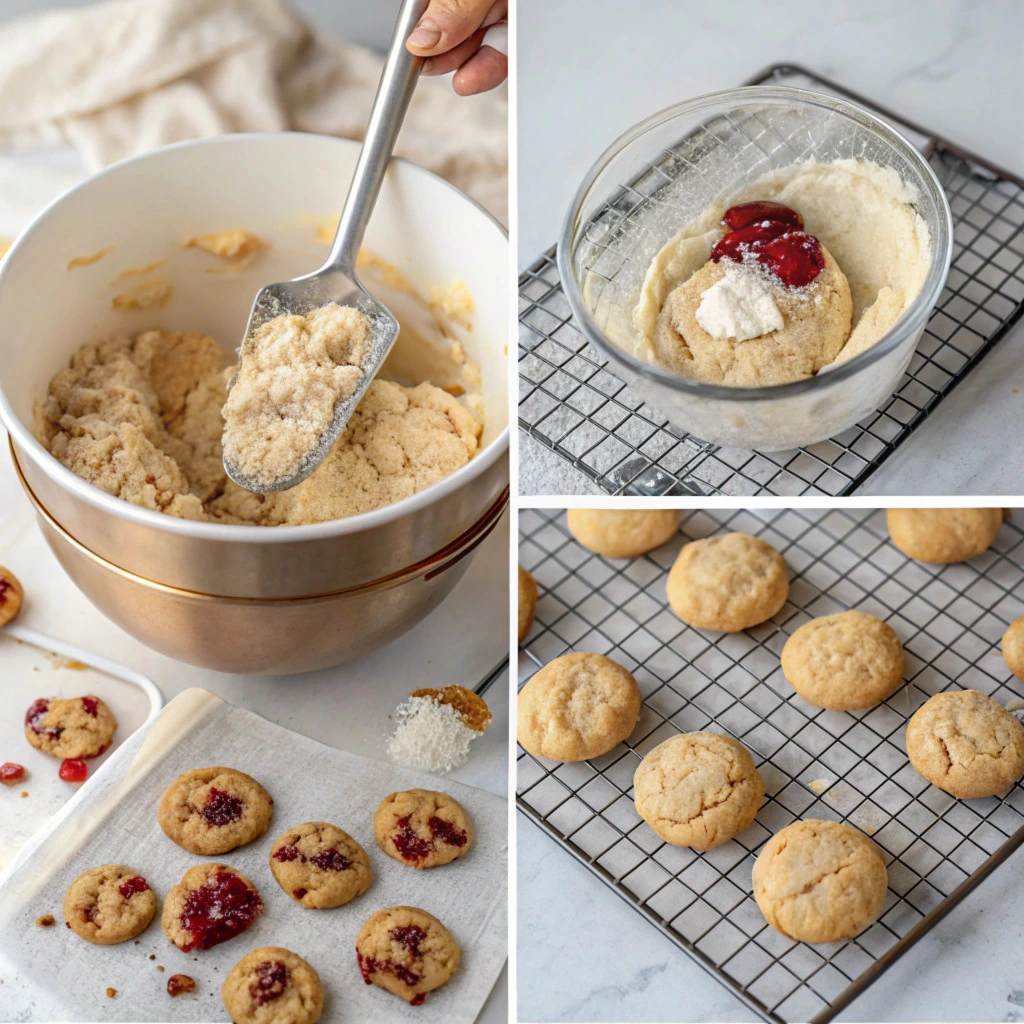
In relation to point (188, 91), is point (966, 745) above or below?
below

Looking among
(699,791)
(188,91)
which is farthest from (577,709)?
(188,91)

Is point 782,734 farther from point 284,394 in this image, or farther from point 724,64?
point 724,64

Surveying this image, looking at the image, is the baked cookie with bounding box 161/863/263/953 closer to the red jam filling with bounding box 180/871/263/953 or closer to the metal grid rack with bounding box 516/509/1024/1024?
the red jam filling with bounding box 180/871/263/953

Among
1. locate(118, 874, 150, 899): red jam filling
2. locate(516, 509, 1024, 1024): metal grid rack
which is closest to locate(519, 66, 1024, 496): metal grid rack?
locate(516, 509, 1024, 1024): metal grid rack

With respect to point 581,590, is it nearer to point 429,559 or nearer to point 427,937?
point 429,559

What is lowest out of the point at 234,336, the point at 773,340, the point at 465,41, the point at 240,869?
the point at 240,869
